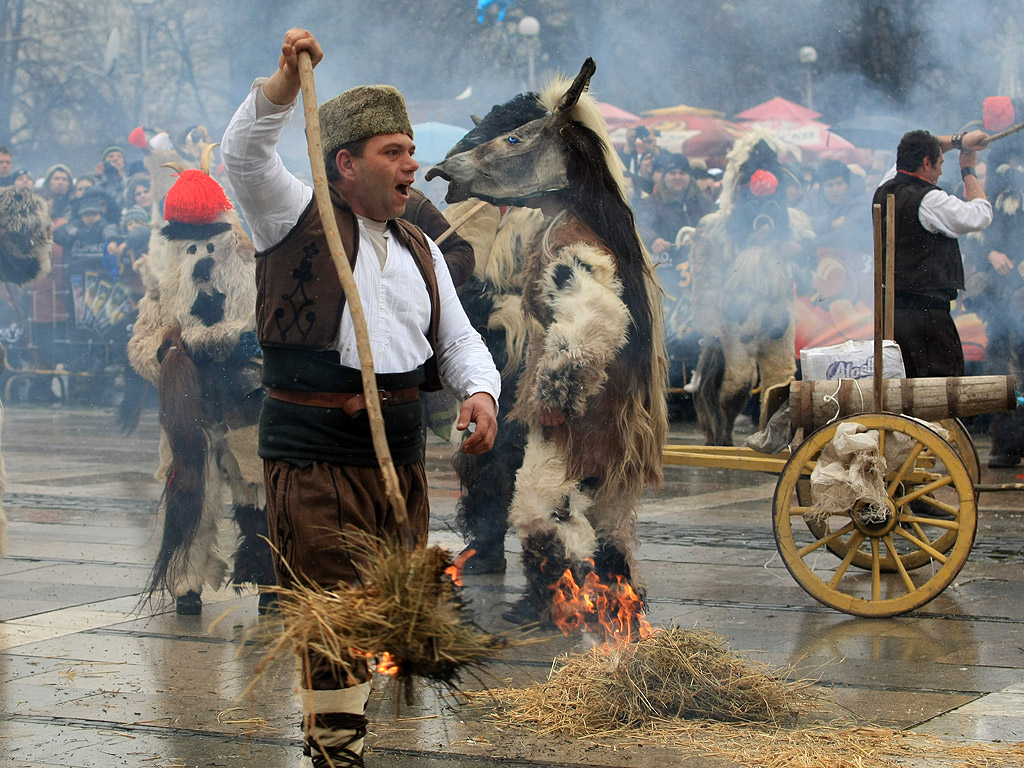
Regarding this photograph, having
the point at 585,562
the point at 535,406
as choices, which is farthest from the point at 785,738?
the point at 535,406

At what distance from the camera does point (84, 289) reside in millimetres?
14828

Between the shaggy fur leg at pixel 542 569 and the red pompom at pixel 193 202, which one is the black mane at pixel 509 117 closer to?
the red pompom at pixel 193 202

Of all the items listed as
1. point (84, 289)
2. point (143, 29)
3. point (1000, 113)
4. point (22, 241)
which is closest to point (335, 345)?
point (22, 241)

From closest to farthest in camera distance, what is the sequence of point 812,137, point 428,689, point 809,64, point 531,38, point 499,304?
point 428,689, point 499,304, point 812,137, point 809,64, point 531,38

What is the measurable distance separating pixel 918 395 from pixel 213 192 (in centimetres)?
301

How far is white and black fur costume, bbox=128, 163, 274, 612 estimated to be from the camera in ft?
17.3

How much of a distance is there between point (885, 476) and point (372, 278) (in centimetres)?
261

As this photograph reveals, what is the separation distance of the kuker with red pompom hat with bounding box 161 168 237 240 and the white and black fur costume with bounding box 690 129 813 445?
521 centimetres

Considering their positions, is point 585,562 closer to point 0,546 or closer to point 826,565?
point 826,565

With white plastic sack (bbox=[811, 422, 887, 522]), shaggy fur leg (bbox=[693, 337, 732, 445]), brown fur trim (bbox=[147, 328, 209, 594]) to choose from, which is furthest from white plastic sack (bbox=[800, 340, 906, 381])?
shaggy fur leg (bbox=[693, 337, 732, 445])

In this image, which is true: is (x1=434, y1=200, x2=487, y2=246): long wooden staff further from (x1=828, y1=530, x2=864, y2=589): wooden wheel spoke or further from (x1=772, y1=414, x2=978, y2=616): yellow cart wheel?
(x1=828, y1=530, x2=864, y2=589): wooden wheel spoke

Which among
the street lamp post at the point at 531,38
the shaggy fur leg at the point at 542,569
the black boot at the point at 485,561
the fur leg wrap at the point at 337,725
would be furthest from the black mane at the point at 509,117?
the street lamp post at the point at 531,38

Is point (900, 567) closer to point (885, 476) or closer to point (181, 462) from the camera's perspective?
point (885, 476)

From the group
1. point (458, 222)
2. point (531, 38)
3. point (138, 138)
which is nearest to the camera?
point (458, 222)
